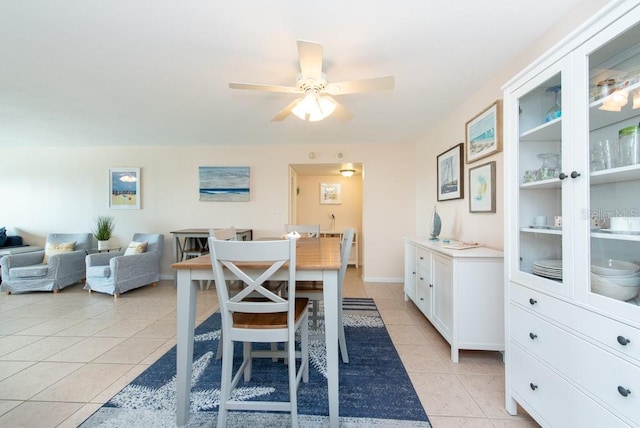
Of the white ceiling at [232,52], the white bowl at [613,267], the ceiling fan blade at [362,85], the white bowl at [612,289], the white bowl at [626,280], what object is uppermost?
the white ceiling at [232,52]

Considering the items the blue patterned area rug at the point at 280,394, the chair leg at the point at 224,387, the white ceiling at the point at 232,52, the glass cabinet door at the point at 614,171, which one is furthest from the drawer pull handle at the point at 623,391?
the white ceiling at the point at 232,52

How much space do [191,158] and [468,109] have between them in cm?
419

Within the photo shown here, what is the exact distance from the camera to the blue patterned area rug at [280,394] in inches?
55.2

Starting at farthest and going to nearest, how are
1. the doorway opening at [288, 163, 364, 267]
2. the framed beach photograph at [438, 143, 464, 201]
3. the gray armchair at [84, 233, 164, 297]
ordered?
the doorway opening at [288, 163, 364, 267] < the gray armchair at [84, 233, 164, 297] < the framed beach photograph at [438, 143, 464, 201]

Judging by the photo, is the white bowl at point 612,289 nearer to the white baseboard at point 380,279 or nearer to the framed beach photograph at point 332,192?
the white baseboard at point 380,279

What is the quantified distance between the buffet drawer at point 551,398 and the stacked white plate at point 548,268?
43 cm

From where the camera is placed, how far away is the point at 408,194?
4289 millimetres

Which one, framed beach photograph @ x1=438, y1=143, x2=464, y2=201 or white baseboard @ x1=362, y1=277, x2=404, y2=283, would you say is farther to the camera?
white baseboard @ x1=362, y1=277, x2=404, y2=283

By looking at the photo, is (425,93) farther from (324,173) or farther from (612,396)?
(324,173)

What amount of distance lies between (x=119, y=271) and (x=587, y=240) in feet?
14.9

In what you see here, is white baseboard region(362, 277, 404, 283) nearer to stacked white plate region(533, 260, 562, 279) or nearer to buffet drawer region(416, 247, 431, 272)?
buffet drawer region(416, 247, 431, 272)

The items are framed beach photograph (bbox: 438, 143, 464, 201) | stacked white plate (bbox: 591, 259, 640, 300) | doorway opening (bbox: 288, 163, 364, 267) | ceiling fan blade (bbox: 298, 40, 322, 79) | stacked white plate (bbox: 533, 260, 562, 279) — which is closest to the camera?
stacked white plate (bbox: 591, 259, 640, 300)

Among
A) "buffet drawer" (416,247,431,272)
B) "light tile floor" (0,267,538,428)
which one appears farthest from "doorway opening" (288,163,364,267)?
"buffet drawer" (416,247,431,272)

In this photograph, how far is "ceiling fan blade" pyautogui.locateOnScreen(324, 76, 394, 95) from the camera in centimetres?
174
